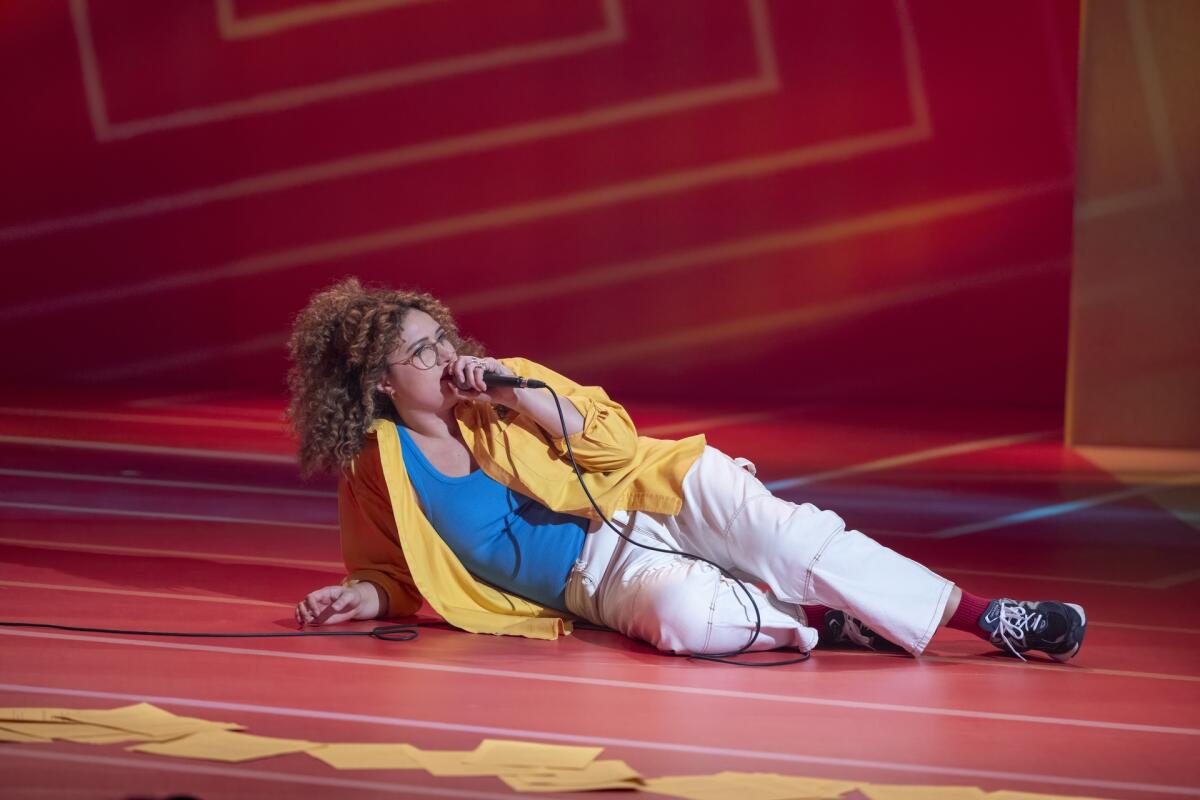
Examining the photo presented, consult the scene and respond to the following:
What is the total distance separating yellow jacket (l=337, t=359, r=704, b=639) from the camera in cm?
284

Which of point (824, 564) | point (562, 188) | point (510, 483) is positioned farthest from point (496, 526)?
point (562, 188)

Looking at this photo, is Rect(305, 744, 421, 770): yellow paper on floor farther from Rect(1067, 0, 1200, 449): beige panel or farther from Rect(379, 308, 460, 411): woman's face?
Rect(1067, 0, 1200, 449): beige panel

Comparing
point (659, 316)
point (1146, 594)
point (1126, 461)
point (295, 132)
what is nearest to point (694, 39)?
point (659, 316)

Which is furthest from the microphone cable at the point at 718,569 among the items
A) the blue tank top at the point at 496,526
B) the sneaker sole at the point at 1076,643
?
the sneaker sole at the point at 1076,643

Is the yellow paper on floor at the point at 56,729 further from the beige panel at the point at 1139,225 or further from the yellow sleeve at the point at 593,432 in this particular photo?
the beige panel at the point at 1139,225

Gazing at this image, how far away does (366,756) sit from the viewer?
2.13 metres

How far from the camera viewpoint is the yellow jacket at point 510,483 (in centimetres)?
284

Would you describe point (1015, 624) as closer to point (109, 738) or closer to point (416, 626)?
point (416, 626)

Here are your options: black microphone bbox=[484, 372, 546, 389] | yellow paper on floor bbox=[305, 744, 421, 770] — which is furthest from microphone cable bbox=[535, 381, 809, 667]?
yellow paper on floor bbox=[305, 744, 421, 770]

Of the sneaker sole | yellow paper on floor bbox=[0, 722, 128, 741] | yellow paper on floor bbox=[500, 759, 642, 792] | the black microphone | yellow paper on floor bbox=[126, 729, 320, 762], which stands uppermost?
the black microphone

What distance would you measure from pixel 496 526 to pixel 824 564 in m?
0.64

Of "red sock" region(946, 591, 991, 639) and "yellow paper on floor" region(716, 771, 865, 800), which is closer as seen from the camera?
"yellow paper on floor" region(716, 771, 865, 800)

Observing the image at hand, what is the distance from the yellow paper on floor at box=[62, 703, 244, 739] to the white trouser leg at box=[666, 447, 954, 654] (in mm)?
996

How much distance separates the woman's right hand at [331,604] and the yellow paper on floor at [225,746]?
2.25 ft
